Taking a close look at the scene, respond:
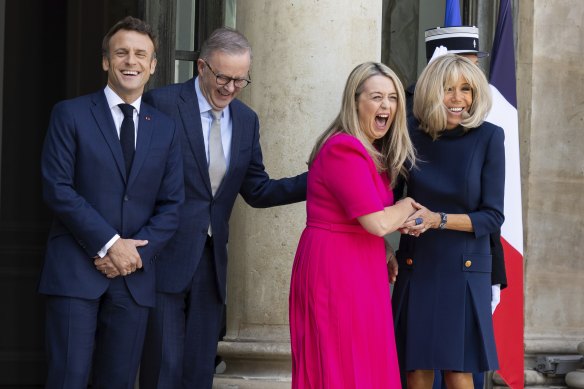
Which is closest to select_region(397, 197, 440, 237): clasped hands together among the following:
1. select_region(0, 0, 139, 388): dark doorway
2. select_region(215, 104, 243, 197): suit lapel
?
select_region(215, 104, 243, 197): suit lapel

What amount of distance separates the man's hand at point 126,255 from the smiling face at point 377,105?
96 cm

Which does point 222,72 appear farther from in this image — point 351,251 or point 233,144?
point 351,251

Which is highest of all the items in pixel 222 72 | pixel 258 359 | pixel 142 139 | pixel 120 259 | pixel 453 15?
pixel 453 15

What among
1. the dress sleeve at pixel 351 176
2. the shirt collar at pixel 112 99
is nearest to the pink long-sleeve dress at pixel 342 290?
the dress sleeve at pixel 351 176

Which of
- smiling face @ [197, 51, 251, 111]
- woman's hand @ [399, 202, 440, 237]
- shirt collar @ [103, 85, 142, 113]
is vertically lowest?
woman's hand @ [399, 202, 440, 237]

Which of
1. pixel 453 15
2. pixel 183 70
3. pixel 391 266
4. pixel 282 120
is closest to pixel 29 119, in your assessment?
pixel 183 70

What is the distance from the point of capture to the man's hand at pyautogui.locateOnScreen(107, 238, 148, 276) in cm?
482

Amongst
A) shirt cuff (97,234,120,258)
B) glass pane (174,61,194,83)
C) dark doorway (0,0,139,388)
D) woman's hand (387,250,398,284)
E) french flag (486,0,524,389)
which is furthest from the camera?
dark doorway (0,0,139,388)

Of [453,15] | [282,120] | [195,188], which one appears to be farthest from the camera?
[453,15]

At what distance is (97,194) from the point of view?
488cm

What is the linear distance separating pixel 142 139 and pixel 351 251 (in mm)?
924

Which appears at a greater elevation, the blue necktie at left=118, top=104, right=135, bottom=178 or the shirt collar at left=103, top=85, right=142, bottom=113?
the shirt collar at left=103, top=85, right=142, bottom=113

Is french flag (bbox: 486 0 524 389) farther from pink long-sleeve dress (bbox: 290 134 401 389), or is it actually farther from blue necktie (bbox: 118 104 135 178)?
blue necktie (bbox: 118 104 135 178)

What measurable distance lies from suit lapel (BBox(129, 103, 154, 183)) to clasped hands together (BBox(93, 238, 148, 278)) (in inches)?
9.8
